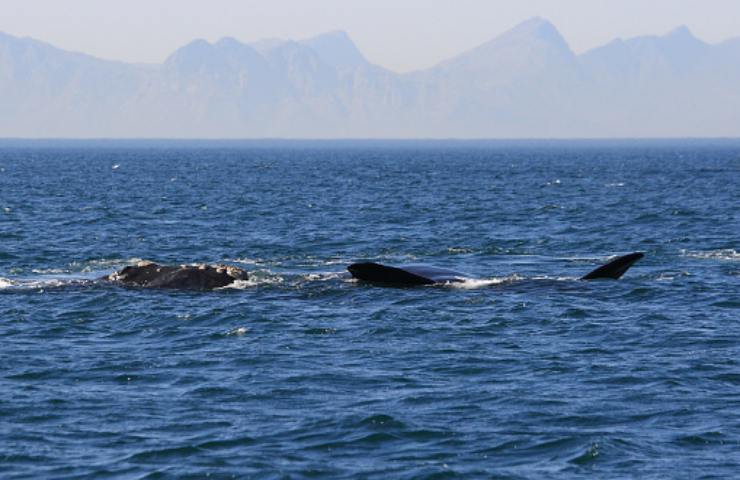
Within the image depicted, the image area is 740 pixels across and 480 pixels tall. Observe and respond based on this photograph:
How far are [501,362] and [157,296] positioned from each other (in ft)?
39.9

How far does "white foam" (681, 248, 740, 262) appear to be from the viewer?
46000 mm

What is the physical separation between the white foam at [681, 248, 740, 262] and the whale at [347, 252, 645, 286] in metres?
9.05

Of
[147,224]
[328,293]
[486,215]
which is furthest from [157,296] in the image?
[486,215]

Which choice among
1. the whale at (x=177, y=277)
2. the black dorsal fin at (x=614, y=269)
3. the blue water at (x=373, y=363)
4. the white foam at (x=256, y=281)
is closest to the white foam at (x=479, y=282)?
the blue water at (x=373, y=363)

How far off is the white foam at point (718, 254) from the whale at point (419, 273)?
29.7 feet

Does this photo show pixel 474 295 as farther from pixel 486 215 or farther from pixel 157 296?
pixel 486 215

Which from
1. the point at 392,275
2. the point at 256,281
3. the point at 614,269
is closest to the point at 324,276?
the point at 256,281

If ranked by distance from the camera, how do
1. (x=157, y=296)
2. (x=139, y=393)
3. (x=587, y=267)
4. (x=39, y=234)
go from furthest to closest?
(x=39, y=234) < (x=587, y=267) < (x=157, y=296) < (x=139, y=393)

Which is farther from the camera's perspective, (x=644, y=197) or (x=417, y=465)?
(x=644, y=197)

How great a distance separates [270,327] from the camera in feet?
99.3

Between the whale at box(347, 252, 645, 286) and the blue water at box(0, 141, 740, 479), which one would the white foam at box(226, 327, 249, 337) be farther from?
the whale at box(347, 252, 645, 286)

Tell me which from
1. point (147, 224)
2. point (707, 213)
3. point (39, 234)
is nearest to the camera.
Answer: point (39, 234)

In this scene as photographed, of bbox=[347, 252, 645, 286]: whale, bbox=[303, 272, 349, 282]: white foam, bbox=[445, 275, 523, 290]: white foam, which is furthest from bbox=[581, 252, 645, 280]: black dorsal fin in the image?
bbox=[303, 272, 349, 282]: white foam

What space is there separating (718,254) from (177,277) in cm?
2142
